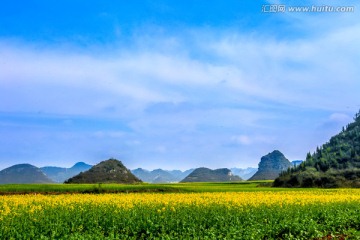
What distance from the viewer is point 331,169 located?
134 metres

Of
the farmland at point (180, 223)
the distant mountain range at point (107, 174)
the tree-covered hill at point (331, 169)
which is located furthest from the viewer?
the distant mountain range at point (107, 174)

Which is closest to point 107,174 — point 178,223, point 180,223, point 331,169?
point 331,169

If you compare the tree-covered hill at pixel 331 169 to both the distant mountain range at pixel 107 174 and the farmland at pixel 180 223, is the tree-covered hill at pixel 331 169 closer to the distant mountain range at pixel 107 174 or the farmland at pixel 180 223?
the distant mountain range at pixel 107 174

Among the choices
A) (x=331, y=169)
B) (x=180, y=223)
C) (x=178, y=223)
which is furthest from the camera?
(x=331, y=169)

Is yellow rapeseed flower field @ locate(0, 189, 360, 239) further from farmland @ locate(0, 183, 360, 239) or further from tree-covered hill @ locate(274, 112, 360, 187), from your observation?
tree-covered hill @ locate(274, 112, 360, 187)

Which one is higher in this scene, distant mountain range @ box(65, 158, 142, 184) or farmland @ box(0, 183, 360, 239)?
distant mountain range @ box(65, 158, 142, 184)

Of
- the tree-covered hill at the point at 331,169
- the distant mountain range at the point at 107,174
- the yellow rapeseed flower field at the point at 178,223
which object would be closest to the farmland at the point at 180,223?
the yellow rapeseed flower field at the point at 178,223

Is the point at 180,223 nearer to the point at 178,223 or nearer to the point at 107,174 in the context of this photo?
the point at 178,223

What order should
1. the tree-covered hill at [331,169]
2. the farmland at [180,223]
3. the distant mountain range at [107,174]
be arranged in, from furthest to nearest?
the distant mountain range at [107,174] → the tree-covered hill at [331,169] → the farmland at [180,223]

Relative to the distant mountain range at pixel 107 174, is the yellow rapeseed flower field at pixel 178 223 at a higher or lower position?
lower

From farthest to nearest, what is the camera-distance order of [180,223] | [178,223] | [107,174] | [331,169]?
[107,174] → [331,169] → [180,223] → [178,223]

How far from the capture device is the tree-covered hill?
10819cm

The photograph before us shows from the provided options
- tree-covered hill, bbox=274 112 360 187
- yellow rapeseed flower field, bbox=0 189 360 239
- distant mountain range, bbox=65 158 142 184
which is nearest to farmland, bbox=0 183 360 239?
yellow rapeseed flower field, bbox=0 189 360 239

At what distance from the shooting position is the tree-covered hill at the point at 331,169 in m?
108
